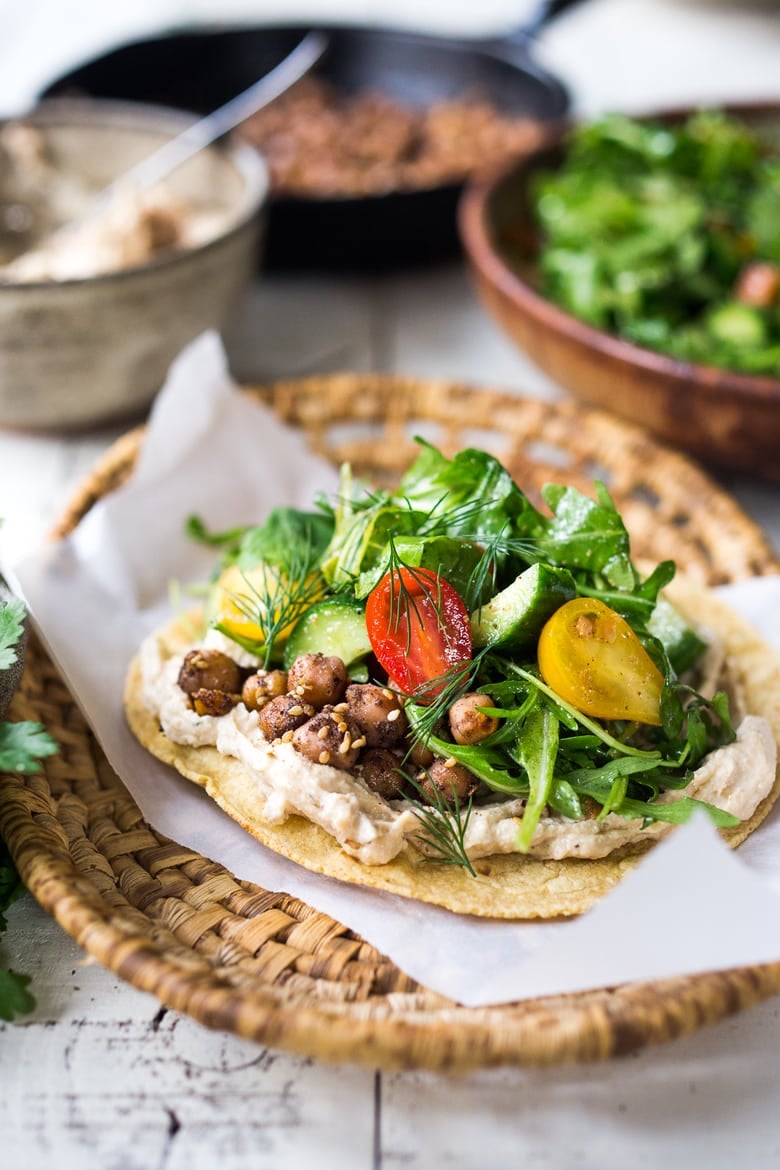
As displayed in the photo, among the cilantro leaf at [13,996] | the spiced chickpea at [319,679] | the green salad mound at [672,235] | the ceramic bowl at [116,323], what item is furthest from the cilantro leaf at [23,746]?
the green salad mound at [672,235]

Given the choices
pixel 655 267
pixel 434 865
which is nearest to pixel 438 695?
pixel 434 865

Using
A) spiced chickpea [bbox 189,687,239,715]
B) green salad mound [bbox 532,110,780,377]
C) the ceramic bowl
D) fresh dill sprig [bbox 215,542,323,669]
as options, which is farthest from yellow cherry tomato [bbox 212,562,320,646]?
green salad mound [bbox 532,110,780,377]

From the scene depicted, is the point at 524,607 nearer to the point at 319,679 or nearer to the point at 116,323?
the point at 319,679

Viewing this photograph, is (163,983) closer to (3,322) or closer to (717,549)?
(717,549)

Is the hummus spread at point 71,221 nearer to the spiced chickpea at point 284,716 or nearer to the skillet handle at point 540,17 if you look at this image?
the skillet handle at point 540,17

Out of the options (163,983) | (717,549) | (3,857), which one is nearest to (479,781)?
(163,983)
